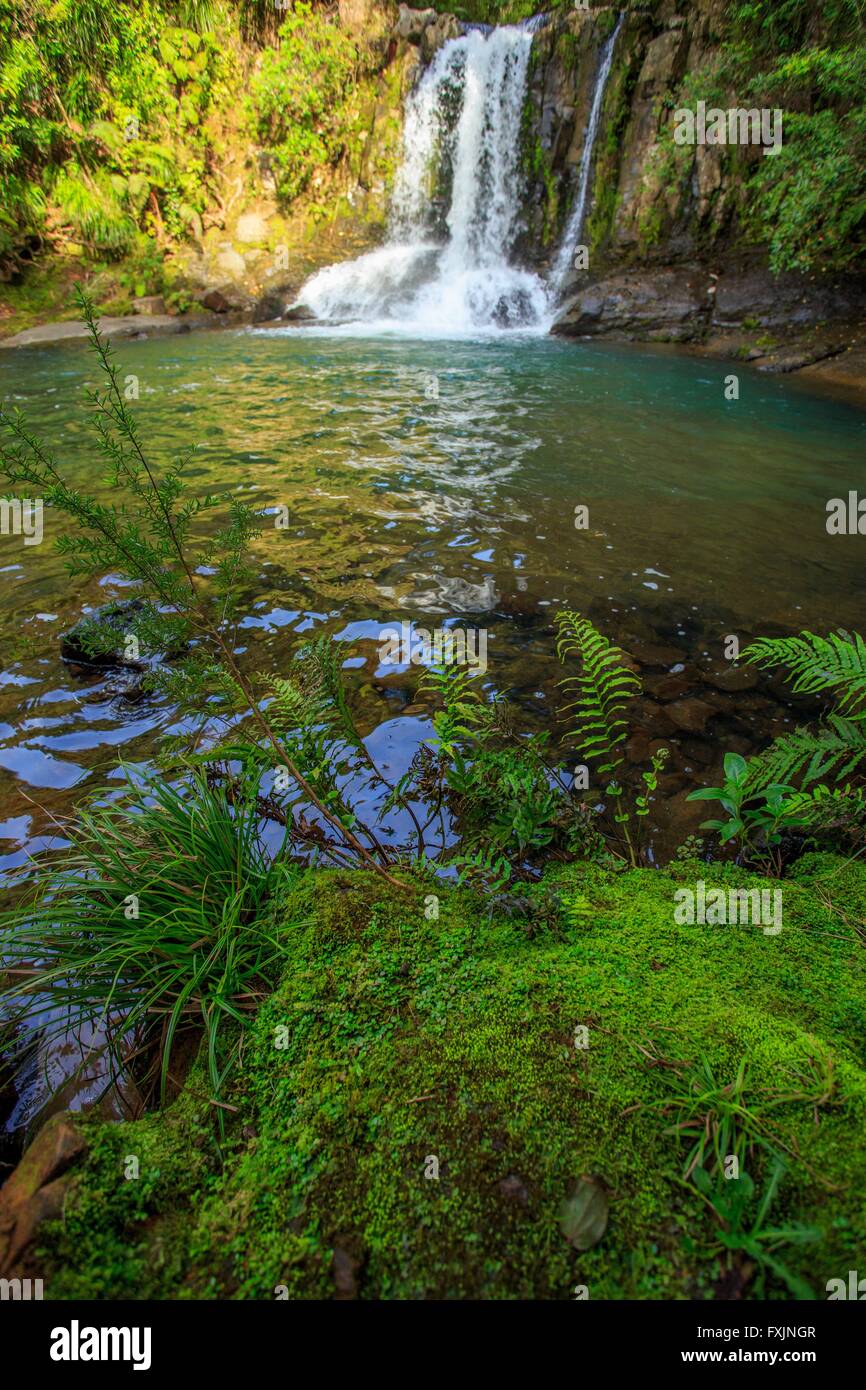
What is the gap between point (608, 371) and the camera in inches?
555

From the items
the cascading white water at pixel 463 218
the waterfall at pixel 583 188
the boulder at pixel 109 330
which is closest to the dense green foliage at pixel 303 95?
the cascading white water at pixel 463 218

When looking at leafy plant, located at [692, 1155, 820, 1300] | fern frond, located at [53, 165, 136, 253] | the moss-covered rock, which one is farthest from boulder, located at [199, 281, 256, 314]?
leafy plant, located at [692, 1155, 820, 1300]

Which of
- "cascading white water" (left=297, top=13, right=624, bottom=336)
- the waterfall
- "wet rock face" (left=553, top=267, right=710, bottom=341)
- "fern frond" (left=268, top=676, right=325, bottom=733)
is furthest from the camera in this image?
"cascading white water" (left=297, top=13, right=624, bottom=336)

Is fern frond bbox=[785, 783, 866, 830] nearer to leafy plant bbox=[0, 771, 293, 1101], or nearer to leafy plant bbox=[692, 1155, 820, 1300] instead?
leafy plant bbox=[692, 1155, 820, 1300]

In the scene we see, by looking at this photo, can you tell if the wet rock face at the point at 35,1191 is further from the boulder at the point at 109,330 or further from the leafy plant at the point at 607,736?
the boulder at the point at 109,330

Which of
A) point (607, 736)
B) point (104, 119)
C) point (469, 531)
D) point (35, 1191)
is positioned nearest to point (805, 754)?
point (607, 736)

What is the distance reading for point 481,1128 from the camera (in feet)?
5.89

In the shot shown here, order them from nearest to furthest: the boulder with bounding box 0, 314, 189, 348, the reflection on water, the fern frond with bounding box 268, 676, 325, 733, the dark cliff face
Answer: the fern frond with bounding box 268, 676, 325, 733 → the reflection on water → the dark cliff face → the boulder with bounding box 0, 314, 189, 348

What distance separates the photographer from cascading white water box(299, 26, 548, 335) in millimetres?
19984

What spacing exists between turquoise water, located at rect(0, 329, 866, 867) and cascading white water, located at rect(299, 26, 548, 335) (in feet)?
26.7

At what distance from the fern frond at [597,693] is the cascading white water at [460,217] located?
18.3m

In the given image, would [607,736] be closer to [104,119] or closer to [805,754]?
[805,754]

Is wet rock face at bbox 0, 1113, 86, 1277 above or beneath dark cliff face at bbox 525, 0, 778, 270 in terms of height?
beneath
